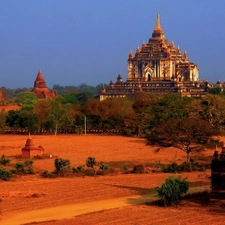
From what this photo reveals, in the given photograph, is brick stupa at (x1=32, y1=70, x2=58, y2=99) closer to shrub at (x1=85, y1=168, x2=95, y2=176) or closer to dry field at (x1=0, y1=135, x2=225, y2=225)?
dry field at (x1=0, y1=135, x2=225, y2=225)

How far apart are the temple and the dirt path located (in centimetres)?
7838

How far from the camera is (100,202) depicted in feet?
72.9

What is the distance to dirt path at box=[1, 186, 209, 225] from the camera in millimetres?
19312

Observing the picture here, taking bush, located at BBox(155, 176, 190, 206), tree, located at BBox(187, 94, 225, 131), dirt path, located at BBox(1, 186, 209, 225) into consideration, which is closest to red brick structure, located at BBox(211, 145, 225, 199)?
bush, located at BBox(155, 176, 190, 206)

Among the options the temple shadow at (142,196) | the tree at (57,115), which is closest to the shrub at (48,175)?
the temple shadow at (142,196)

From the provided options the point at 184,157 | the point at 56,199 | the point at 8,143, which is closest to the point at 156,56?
the point at 8,143

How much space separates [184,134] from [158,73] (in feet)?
237

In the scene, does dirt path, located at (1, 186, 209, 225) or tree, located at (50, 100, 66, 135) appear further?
tree, located at (50, 100, 66, 135)

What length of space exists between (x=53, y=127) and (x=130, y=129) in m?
7.49

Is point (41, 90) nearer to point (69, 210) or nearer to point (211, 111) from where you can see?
point (211, 111)

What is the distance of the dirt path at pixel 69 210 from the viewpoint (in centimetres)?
1931

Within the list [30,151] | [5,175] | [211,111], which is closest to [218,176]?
[5,175]

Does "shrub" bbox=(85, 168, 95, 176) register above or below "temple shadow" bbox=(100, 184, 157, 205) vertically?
above

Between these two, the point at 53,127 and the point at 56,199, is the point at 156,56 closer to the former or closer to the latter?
the point at 53,127
